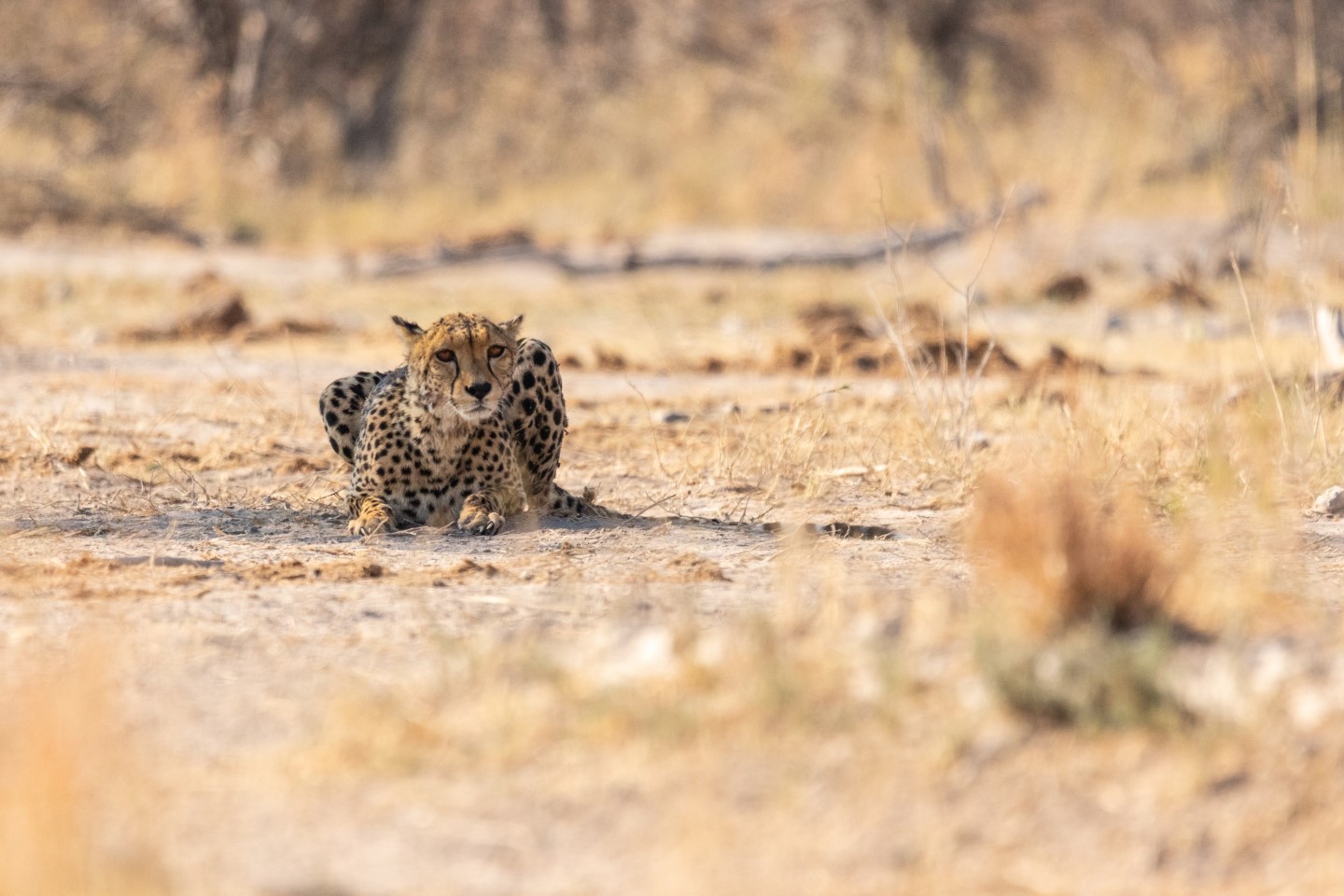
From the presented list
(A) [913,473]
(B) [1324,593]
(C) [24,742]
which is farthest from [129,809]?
(A) [913,473]

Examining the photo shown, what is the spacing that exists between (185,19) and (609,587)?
13.1 m

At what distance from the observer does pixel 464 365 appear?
5.04m

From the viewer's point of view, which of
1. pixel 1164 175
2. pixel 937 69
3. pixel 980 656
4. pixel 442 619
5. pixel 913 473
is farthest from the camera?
pixel 937 69

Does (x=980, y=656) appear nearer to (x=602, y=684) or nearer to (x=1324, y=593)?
(x=602, y=684)

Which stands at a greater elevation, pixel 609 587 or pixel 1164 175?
pixel 1164 175

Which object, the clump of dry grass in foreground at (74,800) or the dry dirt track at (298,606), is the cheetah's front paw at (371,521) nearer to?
the dry dirt track at (298,606)

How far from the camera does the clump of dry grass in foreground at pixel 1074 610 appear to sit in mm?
3168

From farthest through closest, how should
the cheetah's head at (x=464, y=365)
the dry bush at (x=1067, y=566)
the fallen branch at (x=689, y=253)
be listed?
the fallen branch at (x=689, y=253) < the cheetah's head at (x=464, y=365) < the dry bush at (x=1067, y=566)

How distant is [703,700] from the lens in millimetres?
3297

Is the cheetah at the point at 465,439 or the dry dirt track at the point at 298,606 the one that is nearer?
the dry dirt track at the point at 298,606

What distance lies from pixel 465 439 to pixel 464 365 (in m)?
0.32

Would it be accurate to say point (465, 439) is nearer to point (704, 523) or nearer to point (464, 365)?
point (464, 365)

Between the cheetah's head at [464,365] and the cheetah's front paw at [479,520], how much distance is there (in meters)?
0.23

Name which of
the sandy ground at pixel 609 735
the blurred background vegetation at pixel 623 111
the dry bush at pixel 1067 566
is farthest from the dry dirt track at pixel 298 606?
the blurred background vegetation at pixel 623 111
